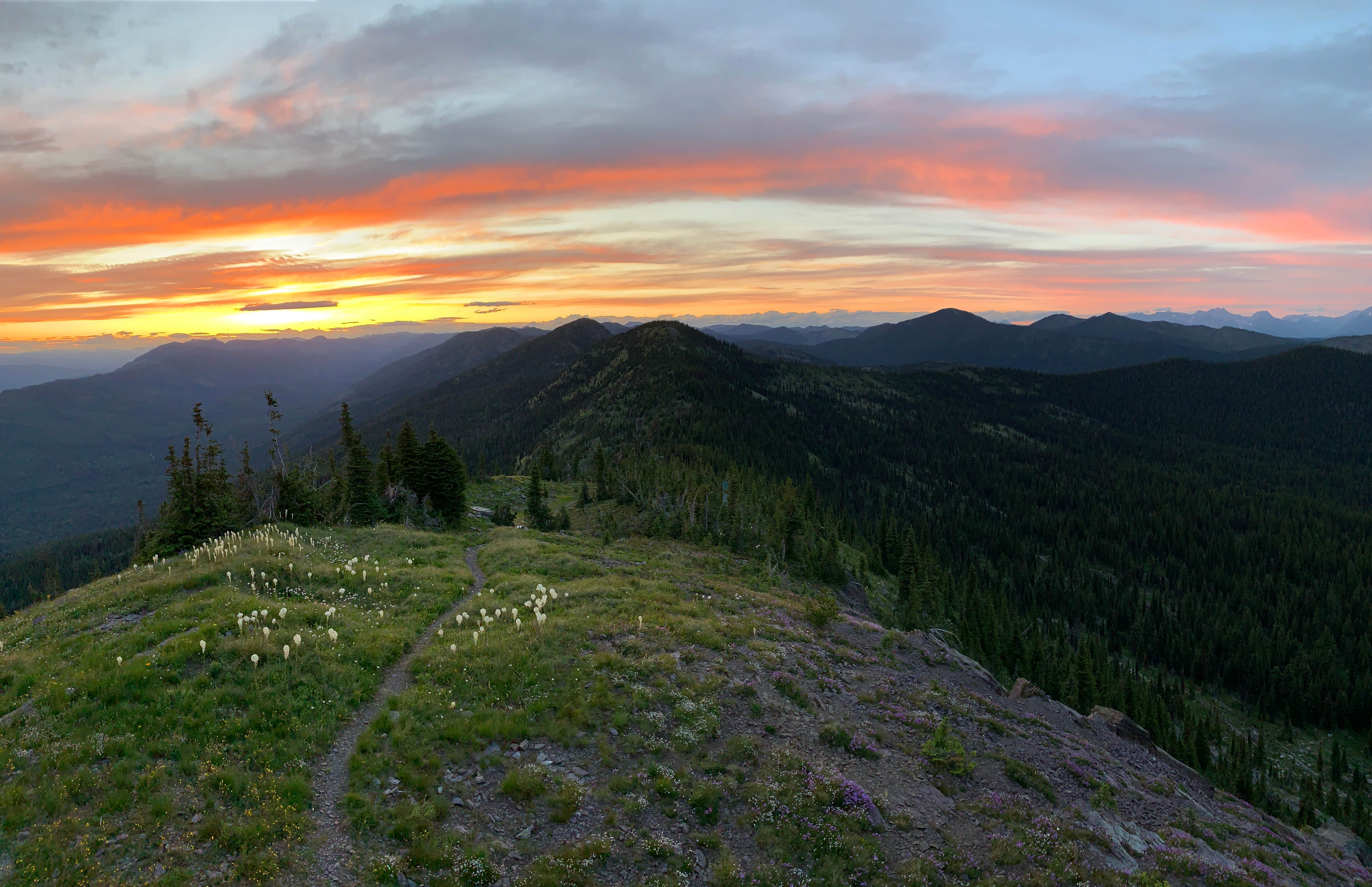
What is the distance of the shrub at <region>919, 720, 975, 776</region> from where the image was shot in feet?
64.1

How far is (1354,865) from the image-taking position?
24.8 m

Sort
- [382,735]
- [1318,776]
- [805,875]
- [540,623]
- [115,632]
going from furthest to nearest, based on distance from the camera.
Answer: [1318,776] → [540,623] → [115,632] → [382,735] → [805,875]

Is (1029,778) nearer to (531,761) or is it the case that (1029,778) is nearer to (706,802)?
(706,802)

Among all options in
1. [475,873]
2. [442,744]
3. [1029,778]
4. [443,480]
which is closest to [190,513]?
[443,480]

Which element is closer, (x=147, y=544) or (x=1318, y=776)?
(x=147, y=544)

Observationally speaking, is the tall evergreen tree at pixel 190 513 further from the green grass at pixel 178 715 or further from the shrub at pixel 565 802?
the shrub at pixel 565 802

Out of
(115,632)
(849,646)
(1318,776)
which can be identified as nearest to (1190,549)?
(1318,776)

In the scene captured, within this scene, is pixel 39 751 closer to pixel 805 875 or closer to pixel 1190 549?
pixel 805 875

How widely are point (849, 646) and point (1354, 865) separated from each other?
22716 millimetres

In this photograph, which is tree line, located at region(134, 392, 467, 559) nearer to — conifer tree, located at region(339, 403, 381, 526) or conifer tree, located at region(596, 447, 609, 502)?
conifer tree, located at region(339, 403, 381, 526)

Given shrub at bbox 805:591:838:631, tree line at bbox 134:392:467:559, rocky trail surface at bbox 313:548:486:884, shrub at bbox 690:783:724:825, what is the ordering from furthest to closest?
tree line at bbox 134:392:467:559 < shrub at bbox 805:591:838:631 < shrub at bbox 690:783:724:825 < rocky trail surface at bbox 313:548:486:884

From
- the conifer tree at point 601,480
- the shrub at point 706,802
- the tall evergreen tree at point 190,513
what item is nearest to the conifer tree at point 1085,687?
the shrub at point 706,802

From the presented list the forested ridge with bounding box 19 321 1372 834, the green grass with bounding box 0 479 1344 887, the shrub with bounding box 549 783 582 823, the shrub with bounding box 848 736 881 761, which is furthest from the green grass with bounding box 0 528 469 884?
the forested ridge with bounding box 19 321 1372 834

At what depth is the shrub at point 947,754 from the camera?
1955 cm
